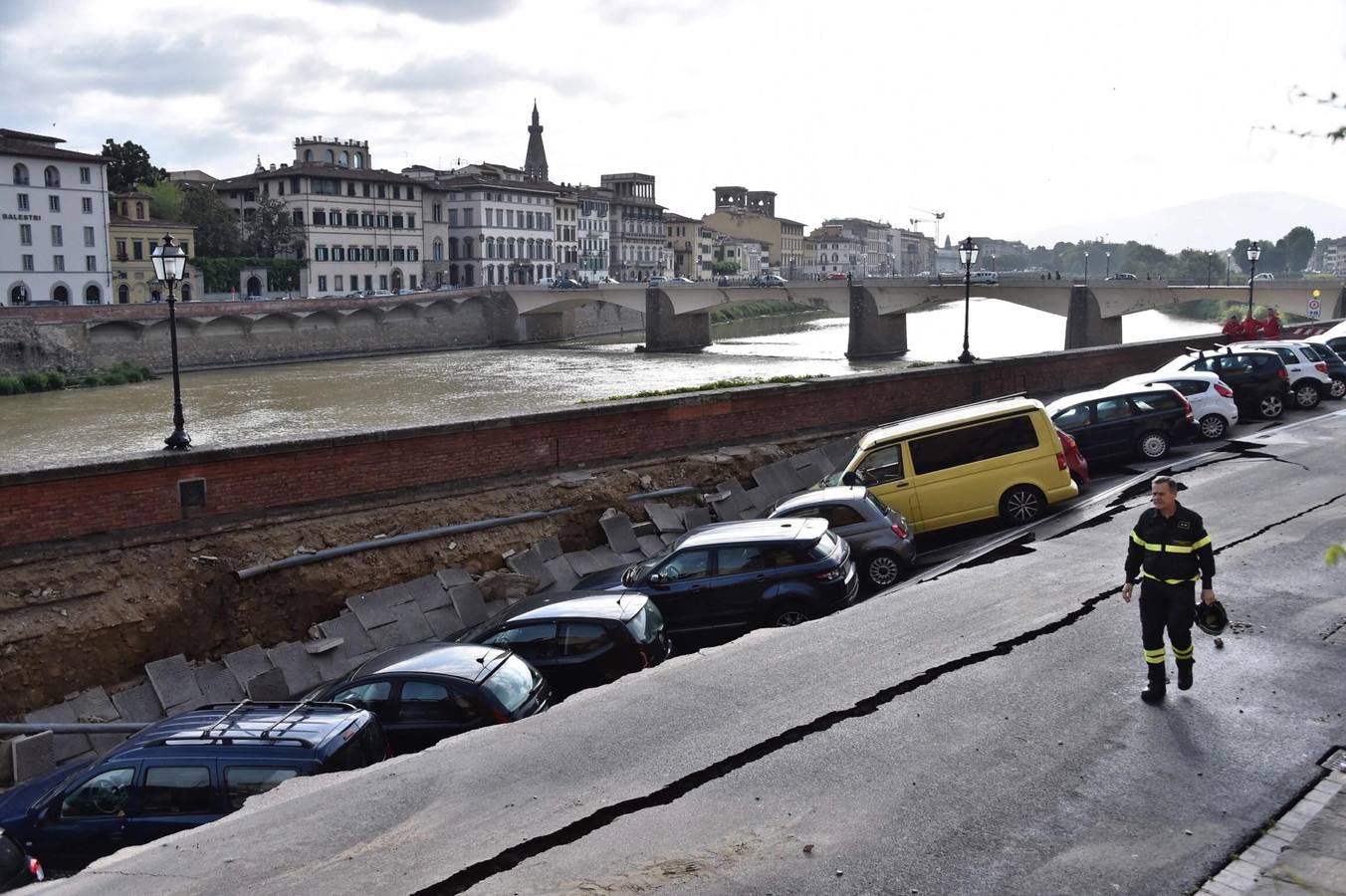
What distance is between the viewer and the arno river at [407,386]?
119 ft

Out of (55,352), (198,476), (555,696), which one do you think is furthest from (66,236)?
(555,696)

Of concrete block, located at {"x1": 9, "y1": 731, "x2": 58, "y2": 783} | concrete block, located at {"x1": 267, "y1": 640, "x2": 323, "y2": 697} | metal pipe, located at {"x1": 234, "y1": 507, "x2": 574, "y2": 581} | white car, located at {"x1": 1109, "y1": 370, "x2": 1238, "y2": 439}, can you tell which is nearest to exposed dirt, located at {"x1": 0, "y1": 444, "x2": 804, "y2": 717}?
A: metal pipe, located at {"x1": 234, "y1": 507, "x2": 574, "y2": 581}

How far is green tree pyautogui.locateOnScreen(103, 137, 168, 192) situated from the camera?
82.1 m

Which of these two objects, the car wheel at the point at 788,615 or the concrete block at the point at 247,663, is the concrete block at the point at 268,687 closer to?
the concrete block at the point at 247,663

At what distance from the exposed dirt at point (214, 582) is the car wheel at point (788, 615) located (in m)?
4.39

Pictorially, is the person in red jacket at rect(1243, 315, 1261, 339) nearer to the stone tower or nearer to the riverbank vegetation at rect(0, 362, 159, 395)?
the riverbank vegetation at rect(0, 362, 159, 395)

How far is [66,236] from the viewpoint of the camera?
63.5 meters

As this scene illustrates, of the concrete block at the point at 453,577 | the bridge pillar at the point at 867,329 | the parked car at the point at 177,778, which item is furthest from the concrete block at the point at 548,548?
the bridge pillar at the point at 867,329

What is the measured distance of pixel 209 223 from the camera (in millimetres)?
78625

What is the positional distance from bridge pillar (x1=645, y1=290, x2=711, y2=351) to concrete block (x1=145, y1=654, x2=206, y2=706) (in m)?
56.6

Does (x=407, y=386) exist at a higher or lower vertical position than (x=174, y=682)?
higher

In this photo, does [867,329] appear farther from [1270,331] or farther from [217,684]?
[217,684]

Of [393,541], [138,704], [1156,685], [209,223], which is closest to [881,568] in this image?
[1156,685]

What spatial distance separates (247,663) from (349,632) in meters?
1.02
